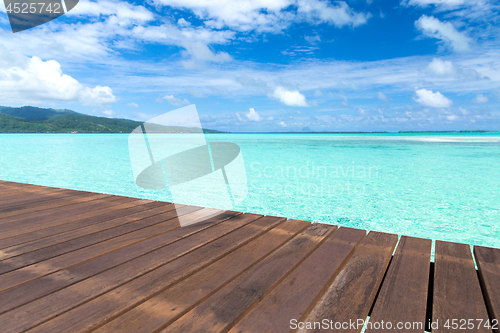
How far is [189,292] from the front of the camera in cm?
129

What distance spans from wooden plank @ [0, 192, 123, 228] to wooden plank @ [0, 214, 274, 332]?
1.33 meters

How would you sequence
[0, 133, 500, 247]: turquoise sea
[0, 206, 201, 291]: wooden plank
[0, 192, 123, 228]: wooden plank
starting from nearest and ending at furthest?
[0, 206, 201, 291]: wooden plank < [0, 192, 123, 228]: wooden plank < [0, 133, 500, 247]: turquoise sea

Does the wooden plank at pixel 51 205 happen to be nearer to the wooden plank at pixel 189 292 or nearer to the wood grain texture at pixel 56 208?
the wood grain texture at pixel 56 208

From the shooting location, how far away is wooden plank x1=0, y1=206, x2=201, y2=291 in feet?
4.75

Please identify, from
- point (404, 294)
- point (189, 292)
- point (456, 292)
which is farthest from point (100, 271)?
point (456, 292)

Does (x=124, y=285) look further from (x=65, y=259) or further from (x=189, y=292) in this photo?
(x=65, y=259)

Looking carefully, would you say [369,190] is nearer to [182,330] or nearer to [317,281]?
[317,281]

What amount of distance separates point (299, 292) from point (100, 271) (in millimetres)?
1059

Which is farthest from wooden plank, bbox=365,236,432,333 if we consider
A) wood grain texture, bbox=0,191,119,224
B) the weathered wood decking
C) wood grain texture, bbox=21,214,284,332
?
wood grain texture, bbox=0,191,119,224

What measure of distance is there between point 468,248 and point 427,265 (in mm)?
500

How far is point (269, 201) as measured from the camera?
657 cm

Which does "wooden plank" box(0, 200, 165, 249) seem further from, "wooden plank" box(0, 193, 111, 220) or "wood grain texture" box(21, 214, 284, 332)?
"wood grain texture" box(21, 214, 284, 332)

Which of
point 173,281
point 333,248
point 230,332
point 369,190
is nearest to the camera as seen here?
point 230,332

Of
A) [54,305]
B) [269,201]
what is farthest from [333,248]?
[269,201]
